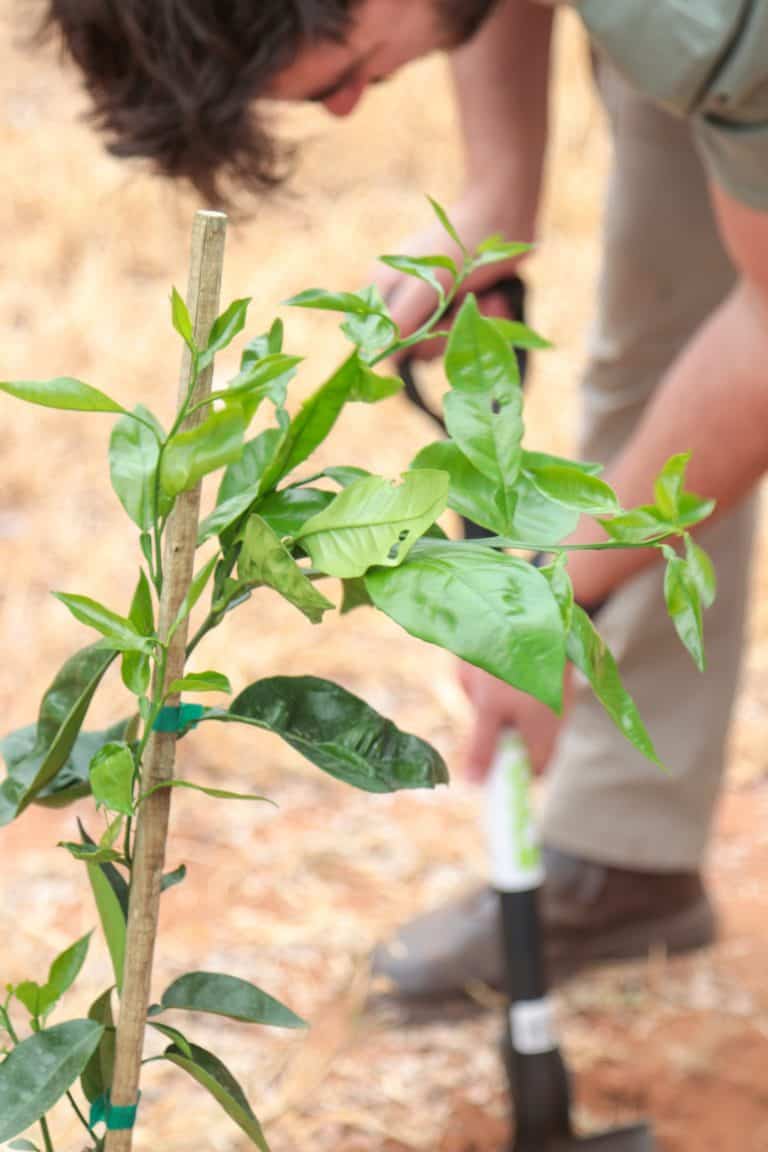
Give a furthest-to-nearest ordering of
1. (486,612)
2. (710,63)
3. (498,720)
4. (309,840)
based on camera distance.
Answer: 1. (309,840)
2. (498,720)
3. (710,63)
4. (486,612)

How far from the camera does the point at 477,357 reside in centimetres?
54

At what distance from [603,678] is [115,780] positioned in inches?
7.1

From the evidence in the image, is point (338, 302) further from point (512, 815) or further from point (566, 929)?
point (566, 929)

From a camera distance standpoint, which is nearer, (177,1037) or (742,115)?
(177,1037)

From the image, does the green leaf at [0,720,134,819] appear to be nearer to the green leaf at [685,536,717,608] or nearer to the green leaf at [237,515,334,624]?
the green leaf at [237,515,334,624]

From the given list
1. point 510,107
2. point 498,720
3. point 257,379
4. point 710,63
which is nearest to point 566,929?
point 498,720

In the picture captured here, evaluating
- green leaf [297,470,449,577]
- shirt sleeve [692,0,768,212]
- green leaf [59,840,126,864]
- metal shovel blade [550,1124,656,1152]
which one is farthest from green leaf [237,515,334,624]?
metal shovel blade [550,1124,656,1152]

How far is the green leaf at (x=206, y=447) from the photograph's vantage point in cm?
48

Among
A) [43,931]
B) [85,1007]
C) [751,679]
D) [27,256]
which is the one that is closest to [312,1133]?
[85,1007]

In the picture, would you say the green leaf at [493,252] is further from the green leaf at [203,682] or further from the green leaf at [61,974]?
the green leaf at [61,974]

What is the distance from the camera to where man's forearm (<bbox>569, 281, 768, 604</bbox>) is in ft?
3.17

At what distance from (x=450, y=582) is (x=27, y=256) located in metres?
3.05

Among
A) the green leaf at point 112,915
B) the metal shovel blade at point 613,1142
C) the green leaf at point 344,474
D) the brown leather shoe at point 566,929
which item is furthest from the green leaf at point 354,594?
the brown leather shoe at point 566,929

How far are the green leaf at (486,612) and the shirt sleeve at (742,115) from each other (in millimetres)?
514
